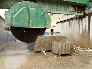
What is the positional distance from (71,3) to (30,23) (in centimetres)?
251

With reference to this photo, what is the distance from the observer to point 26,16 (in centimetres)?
655

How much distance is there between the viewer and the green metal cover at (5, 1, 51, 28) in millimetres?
6488

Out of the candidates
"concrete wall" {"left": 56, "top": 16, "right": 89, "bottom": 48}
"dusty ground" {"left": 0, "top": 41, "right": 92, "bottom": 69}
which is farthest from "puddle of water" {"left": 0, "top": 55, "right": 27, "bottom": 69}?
"concrete wall" {"left": 56, "top": 16, "right": 89, "bottom": 48}

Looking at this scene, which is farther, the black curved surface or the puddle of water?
the black curved surface

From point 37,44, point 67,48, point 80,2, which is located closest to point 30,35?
point 37,44

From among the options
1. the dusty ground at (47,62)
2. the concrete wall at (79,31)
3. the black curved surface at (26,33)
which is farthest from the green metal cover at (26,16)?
the concrete wall at (79,31)

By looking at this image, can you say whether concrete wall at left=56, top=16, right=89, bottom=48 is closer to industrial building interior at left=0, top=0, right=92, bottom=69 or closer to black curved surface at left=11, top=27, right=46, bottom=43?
industrial building interior at left=0, top=0, right=92, bottom=69

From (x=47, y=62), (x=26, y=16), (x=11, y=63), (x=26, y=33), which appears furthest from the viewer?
(x=26, y=33)

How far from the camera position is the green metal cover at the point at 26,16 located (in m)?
6.49

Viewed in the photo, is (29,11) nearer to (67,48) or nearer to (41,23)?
(41,23)

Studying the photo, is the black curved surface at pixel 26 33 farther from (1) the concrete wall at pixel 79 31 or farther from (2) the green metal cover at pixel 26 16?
(1) the concrete wall at pixel 79 31

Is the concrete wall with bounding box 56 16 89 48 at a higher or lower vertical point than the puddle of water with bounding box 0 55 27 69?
higher

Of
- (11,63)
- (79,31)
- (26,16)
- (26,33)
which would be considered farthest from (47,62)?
(79,31)

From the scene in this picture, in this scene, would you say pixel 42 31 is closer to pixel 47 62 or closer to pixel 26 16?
pixel 47 62
